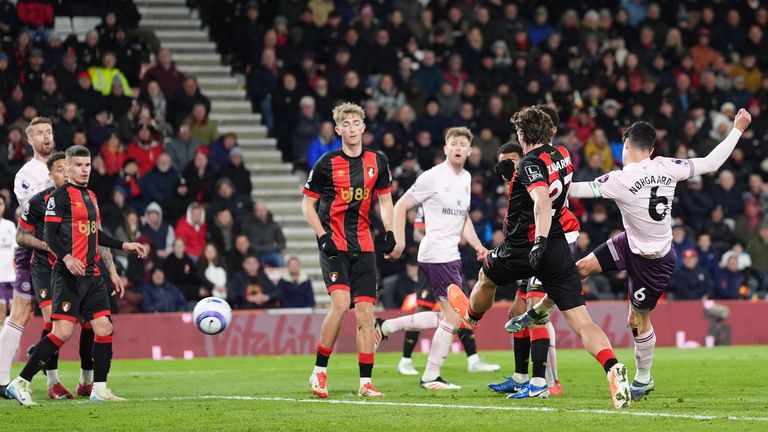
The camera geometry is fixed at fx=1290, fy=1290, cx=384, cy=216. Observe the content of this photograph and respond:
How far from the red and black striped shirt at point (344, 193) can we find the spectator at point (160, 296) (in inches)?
342

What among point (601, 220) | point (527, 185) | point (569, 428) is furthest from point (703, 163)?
point (601, 220)

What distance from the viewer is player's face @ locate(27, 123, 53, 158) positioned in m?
12.6

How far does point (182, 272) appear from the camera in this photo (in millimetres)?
20750

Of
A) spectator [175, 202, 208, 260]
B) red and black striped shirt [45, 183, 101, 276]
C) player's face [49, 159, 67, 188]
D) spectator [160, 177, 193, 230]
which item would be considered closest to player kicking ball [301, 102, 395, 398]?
red and black striped shirt [45, 183, 101, 276]

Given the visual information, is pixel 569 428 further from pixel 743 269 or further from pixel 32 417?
pixel 743 269

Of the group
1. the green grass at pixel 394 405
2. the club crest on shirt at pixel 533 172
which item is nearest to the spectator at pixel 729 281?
the green grass at pixel 394 405

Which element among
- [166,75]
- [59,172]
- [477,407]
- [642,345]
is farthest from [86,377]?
[166,75]

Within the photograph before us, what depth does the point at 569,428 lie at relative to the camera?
8875mm

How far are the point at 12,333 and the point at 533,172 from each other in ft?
18.4

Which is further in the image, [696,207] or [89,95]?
[696,207]

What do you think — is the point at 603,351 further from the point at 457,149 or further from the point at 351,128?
the point at 457,149

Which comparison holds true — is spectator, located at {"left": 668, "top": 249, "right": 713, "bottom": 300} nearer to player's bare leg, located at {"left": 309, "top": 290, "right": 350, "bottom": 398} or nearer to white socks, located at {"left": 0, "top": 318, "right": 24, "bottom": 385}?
player's bare leg, located at {"left": 309, "top": 290, "right": 350, "bottom": 398}

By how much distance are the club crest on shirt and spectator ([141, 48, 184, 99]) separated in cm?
1405

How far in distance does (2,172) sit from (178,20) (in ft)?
25.5
